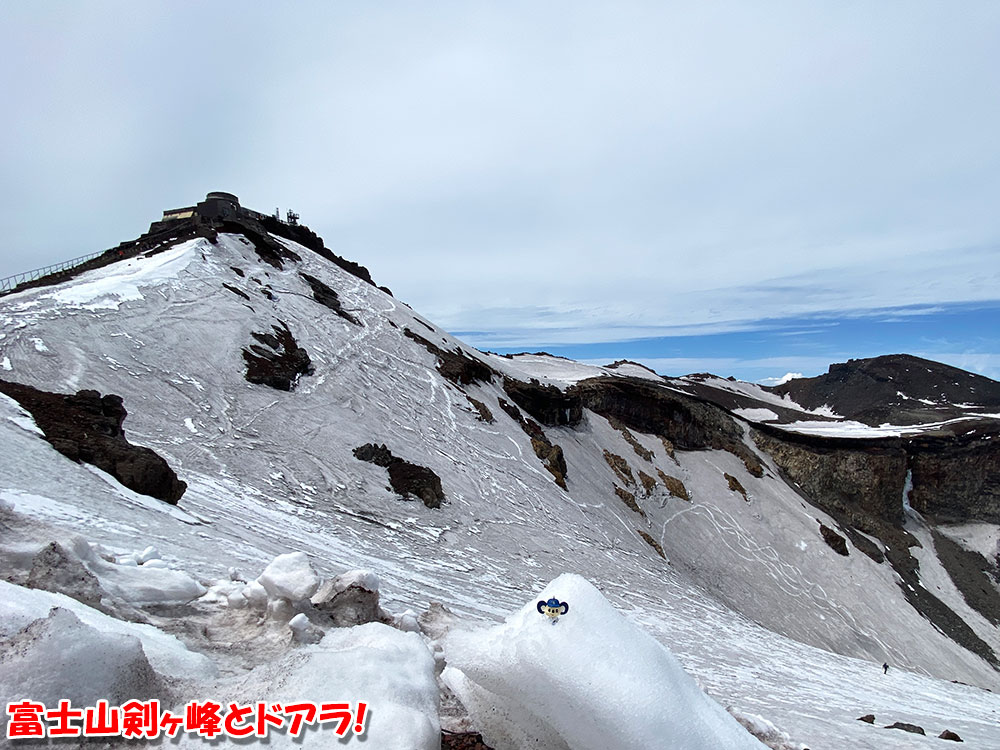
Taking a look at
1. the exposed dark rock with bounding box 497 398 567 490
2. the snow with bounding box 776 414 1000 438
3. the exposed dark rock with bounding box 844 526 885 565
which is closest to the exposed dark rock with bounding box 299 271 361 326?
the exposed dark rock with bounding box 497 398 567 490

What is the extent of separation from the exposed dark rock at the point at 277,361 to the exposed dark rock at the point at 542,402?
17.0 metres

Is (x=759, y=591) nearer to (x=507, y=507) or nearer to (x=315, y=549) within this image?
(x=507, y=507)

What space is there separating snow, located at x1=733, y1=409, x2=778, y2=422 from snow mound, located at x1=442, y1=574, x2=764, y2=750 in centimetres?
9156

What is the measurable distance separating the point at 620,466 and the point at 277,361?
26.2 m

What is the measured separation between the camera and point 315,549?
1227 centimetres

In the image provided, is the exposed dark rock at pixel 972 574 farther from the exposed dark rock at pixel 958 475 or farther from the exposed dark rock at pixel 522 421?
the exposed dark rock at pixel 522 421

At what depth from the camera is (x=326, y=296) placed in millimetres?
35312

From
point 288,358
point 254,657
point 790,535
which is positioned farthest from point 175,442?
point 790,535

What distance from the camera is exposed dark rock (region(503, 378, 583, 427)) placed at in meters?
38.8

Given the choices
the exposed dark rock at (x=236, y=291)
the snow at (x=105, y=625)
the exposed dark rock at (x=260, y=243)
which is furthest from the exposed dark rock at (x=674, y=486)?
the snow at (x=105, y=625)

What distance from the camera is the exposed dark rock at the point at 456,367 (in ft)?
111

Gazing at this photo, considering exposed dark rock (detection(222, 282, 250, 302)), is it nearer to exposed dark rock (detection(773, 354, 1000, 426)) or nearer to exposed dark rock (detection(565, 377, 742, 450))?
exposed dark rock (detection(565, 377, 742, 450))

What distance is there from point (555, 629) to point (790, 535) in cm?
4399

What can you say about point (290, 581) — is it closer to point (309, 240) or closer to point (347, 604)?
point (347, 604)
